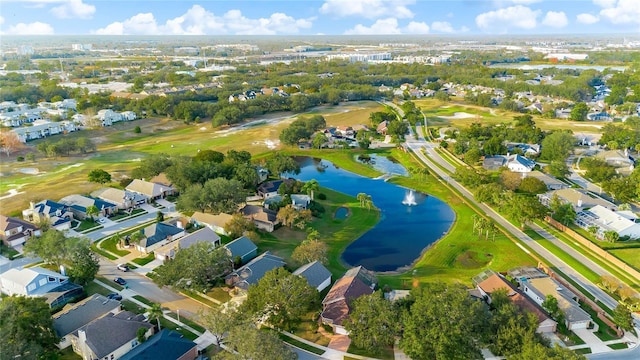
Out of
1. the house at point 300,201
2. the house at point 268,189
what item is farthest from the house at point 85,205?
the house at point 300,201

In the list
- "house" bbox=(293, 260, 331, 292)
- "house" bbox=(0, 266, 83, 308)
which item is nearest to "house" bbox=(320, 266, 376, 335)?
"house" bbox=(293, 260, 331, 292)

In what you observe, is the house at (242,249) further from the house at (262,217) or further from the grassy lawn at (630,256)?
the grassy lawn at (630,256)

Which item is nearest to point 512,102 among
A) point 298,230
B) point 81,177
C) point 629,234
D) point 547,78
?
point 547,78

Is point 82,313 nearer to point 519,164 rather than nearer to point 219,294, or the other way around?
point 219,294

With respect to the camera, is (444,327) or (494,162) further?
(494,162)

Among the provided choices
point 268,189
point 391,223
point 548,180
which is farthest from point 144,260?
point 548,180

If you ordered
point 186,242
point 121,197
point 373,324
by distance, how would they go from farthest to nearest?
point 121,197, point 186,242, point 373,324

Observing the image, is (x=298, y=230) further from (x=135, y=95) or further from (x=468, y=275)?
(x=135, y=95)
